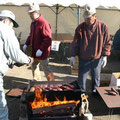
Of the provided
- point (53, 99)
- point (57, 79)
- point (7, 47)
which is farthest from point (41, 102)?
point (57, 79)

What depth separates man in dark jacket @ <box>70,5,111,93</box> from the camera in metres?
3.90

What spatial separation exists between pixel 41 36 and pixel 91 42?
50.7 inches

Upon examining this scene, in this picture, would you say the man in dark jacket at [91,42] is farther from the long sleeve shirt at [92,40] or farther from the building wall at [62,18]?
the building wall at [62,18]

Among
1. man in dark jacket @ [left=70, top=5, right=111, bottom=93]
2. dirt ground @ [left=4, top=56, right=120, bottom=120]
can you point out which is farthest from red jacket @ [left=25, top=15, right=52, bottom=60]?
dirt ground @ [left=4, top=56, right=120, bottom=120]

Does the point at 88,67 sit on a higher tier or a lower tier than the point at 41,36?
lower

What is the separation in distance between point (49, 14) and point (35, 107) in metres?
7.38

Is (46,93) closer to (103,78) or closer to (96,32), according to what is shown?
(96,32)

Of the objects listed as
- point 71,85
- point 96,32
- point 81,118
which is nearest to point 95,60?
point 96,32

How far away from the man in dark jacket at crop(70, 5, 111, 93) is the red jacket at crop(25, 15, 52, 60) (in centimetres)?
71

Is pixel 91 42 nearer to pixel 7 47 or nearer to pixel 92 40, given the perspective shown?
pixel 92 40

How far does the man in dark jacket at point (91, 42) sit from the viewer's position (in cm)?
390

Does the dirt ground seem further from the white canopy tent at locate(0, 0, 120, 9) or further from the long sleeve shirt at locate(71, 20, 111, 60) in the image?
the white canopy tent at locate(0, 0, 120, 9)

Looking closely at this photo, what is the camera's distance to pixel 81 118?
3293 mm

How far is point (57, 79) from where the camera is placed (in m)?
5.82
